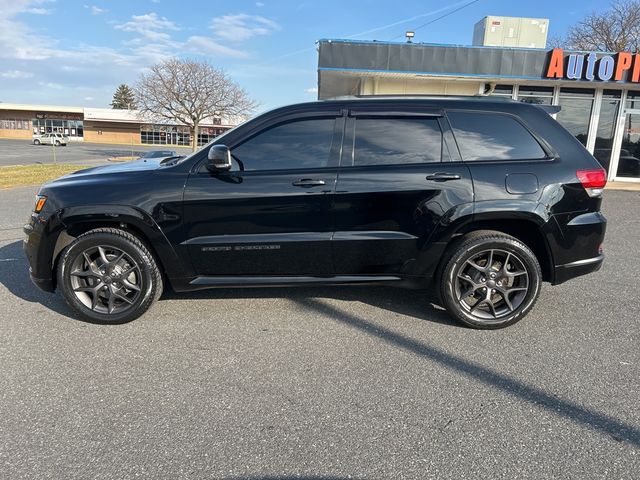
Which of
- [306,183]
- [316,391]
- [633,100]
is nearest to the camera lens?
[316,391]

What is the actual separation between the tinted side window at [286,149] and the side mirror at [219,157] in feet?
0.70

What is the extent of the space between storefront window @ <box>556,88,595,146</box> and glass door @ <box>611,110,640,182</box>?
4.08 feet

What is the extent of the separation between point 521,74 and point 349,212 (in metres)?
12.2

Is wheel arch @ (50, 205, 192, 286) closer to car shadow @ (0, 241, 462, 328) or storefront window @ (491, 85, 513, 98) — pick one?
car shadow @ (0, 241, 462, 328)

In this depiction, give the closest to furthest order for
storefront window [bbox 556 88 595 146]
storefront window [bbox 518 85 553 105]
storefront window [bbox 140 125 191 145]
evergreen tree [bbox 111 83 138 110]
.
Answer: storefront window [bbox 556 88 595 146]
storefront window [bbox 518 85 553 105]
storefront window [bbox 140 125 191 145]
evergreen tree [bbox 111 83 138 110]

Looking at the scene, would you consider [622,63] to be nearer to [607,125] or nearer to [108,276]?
[607,125]

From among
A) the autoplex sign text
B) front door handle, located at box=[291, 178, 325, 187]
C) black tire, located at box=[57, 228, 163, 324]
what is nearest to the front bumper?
black tire, located at box=[57, 228, 163, 324]

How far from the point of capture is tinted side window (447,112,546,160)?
12.3 feet

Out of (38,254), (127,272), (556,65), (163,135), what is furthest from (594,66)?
(163,135)

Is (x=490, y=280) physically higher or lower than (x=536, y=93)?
lower

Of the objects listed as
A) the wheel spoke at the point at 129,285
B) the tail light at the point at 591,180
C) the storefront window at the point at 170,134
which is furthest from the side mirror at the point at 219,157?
the storefront window at the point at 170,134

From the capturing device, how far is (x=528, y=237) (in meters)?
3.91

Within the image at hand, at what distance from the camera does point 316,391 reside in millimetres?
2824

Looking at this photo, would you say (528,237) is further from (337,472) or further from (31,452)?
(31,452)
